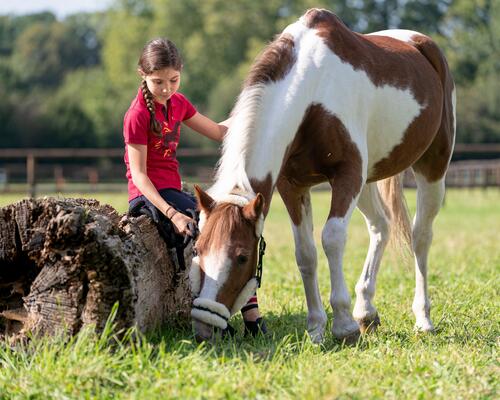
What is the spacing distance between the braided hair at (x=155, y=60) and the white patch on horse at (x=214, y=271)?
0.92 meters

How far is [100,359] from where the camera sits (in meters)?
3.19

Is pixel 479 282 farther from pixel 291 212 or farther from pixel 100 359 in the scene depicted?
pixel 100 359

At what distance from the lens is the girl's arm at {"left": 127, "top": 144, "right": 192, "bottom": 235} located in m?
3.95

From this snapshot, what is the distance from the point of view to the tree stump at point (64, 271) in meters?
3.64

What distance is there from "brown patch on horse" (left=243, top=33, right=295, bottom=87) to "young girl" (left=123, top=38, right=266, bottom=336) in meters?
0.30

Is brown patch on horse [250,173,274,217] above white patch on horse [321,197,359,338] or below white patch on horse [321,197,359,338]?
above

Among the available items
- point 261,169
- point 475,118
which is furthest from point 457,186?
point 261,169

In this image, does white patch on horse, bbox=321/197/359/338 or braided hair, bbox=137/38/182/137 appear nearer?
braided hair, bbox=137/38/182/137

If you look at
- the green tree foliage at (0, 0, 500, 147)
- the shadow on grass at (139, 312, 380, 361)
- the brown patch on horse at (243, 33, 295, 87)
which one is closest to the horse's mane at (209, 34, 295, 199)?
the brown patch on horse at (243, 33, 295, 87)

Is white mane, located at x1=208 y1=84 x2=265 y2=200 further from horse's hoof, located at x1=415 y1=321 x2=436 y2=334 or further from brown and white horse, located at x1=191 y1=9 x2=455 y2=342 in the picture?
horse's hoof, located at x1=415 y1=321 x2=436 y2=334

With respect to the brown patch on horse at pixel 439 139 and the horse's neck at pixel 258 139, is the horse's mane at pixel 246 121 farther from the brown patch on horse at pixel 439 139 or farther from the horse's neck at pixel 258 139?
the brown patch on horse at pixel 439 139

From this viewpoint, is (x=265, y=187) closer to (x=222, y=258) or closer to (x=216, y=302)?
(x=222, y=258)

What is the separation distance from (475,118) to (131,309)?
40817 millimetres

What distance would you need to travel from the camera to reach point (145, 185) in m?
4.05
